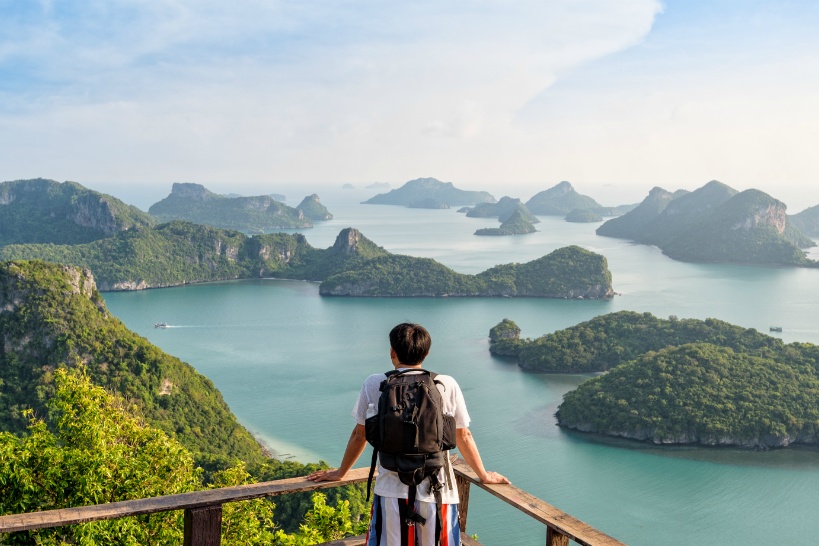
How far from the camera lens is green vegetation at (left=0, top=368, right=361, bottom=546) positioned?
4.26 m

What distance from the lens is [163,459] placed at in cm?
592

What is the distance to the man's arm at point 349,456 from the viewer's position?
2.76m

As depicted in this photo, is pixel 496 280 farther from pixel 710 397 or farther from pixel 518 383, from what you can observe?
pixel 710 397

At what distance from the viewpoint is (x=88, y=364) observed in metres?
27.9

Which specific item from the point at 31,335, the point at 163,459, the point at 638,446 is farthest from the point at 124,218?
the point at 163,459

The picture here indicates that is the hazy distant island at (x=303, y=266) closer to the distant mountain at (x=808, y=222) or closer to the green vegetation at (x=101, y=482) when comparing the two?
the green vegetation at (x=101, y=482)

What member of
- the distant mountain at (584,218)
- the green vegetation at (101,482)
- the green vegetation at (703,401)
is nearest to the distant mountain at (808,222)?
the distant mountain at (584,218)

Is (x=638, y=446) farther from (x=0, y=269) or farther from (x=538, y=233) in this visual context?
(x=538, y=233)

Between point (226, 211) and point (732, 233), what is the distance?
311 feet

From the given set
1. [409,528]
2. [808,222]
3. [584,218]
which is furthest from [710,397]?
[584,218]

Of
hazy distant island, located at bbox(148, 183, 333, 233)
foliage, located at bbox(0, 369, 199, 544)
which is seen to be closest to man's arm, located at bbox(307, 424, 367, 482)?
foliage, located at bbox(0, 369, 199, 544)

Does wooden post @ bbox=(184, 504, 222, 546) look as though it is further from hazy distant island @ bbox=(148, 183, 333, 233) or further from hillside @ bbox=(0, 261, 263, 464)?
hazy distant island @ bbox=(148, 183, 333, 233)

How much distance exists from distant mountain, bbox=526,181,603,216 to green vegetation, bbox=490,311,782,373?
144 m

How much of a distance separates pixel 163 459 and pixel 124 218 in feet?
307
